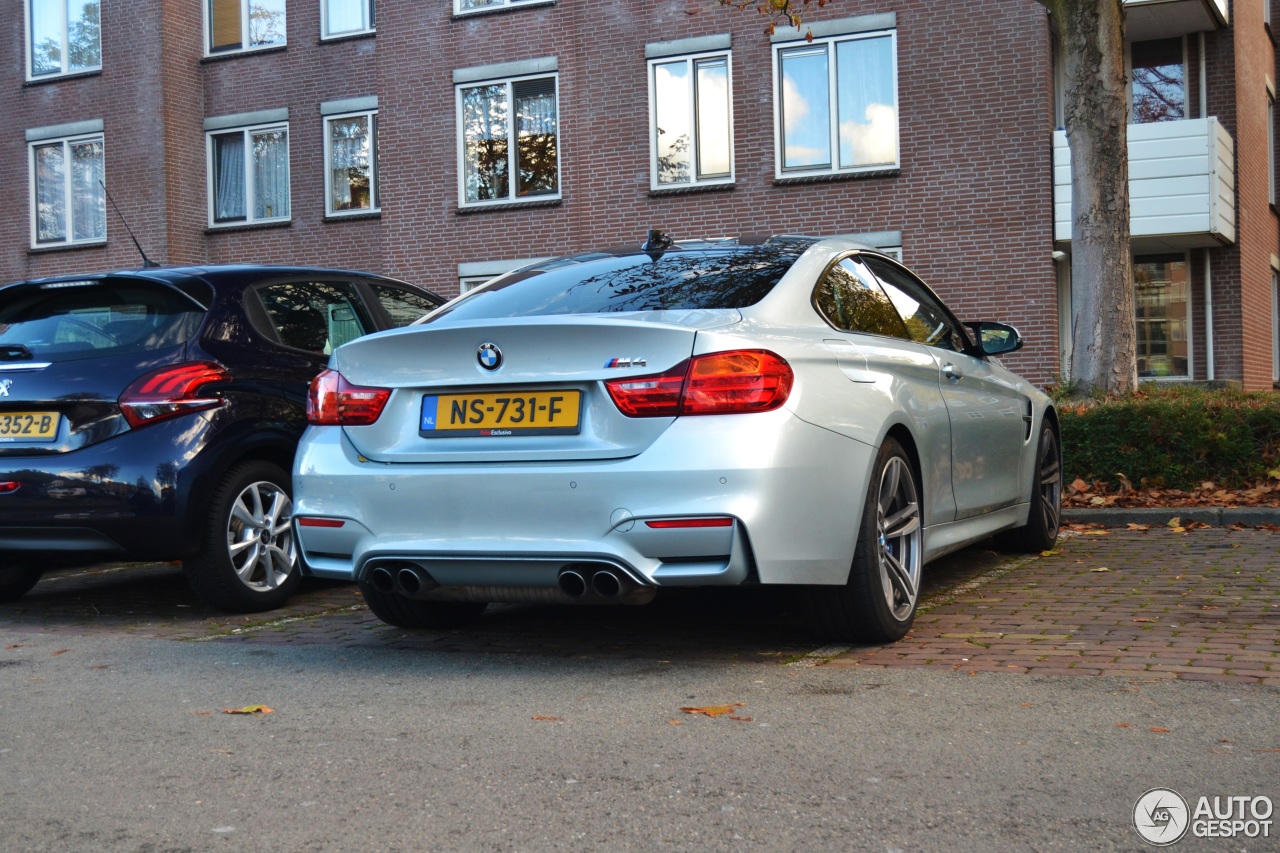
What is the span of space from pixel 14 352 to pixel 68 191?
20.0 metres

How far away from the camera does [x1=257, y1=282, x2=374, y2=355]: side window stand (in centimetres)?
703

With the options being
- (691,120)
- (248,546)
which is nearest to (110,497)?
(248,546)

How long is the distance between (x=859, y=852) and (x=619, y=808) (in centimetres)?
61

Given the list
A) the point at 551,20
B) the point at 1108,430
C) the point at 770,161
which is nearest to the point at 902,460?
the point at 1108,430

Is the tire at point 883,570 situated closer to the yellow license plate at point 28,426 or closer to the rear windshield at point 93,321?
the rear windshield at point 93,321

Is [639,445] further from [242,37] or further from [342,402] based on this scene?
[242,37]

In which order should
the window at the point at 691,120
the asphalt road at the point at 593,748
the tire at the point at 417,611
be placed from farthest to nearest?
1. the window at the point at 691,120
2. the tire at the point at 417,611
3. the asphalt road at the point at 593,748

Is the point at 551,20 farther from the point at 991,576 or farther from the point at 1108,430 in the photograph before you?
the point at 991,576

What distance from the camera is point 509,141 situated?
824 inches

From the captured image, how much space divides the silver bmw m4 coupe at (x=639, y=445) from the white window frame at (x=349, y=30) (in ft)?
61.8

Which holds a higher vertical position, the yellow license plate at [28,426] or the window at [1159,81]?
the window at [1159,81]

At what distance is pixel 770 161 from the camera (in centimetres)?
1920

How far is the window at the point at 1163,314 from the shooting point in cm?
2017
